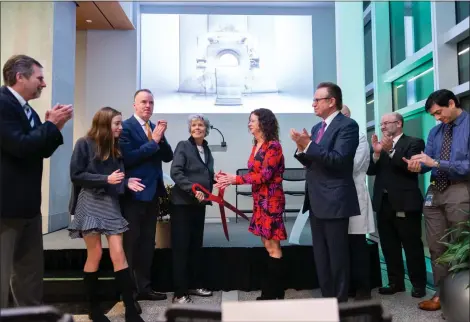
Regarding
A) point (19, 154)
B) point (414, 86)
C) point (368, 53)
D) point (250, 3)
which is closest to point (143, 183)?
point (19, 154)

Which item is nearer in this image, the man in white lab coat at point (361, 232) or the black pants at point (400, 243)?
the man in white lab coat at point (361, 232)

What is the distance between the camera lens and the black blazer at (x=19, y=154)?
1.59m

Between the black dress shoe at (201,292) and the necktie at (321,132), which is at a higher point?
the necktie at (321,132)

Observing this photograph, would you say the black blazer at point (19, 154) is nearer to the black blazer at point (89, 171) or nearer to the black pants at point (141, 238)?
the black blazer at point (89, 171)

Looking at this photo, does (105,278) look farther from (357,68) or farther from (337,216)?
(357,68)

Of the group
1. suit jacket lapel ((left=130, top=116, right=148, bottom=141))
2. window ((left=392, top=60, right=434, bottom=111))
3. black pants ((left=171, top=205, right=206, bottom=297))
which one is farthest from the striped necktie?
window ((left=392, top=60, right=434, bottom=111))

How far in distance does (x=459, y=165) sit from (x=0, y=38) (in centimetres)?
272

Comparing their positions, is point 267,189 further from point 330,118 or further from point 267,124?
point 330,118

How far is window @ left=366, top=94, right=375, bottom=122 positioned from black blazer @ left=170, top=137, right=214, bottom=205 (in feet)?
9.06

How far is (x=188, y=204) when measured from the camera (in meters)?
2.63

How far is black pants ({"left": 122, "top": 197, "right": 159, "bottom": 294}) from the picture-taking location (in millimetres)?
2508

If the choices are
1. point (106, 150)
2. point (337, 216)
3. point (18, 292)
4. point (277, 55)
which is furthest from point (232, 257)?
point (277, 55)

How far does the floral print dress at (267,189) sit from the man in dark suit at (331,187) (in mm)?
237

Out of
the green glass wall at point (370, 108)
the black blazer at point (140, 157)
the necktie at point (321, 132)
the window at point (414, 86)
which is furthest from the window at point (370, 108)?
the black blazer at point (140, 157)
